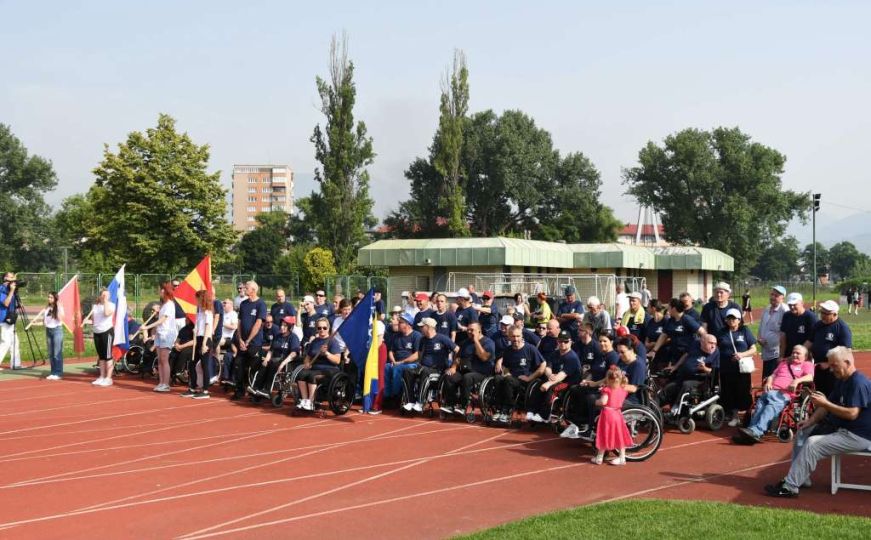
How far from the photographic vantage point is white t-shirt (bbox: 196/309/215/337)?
14.7 meters

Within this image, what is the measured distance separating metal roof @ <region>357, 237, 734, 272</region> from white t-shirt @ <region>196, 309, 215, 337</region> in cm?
2388

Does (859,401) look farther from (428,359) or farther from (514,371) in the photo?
(428,359)

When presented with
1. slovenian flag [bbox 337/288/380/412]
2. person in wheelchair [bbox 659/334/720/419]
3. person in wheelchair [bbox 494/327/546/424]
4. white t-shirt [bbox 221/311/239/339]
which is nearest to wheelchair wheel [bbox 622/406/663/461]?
person in wheelchair [bbox 659/334/720/419]

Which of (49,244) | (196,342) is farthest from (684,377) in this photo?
(49,244)

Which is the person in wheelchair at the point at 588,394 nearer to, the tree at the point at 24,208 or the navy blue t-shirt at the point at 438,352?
the navy blue t-shirt at the point at 438,352

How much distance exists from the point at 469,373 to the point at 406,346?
142cm

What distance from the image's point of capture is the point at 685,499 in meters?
7.61

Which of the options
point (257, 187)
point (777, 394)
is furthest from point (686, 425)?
point (257, 187)

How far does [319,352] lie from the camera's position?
42.3ft

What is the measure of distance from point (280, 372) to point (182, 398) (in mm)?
2310

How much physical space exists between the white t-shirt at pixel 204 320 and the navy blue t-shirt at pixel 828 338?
964 centimetres

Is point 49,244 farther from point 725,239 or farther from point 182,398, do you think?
point 182,398

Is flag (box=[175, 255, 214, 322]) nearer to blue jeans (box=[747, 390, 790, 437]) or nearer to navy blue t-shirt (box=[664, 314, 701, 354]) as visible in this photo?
navy blue t-shirt (box=[664, 314, 701, 354])

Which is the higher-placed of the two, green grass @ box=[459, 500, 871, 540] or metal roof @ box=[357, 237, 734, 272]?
metal roof @ box=[357, 237, 734, 272]
